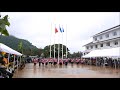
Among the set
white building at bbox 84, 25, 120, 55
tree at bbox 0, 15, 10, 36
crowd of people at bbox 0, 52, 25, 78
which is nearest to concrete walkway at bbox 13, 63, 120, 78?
crowd of people at bbox 0, 52, 25, 78

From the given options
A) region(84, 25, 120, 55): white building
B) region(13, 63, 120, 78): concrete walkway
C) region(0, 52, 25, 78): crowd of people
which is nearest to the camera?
region(0, 52, 25, 78): crowd of people

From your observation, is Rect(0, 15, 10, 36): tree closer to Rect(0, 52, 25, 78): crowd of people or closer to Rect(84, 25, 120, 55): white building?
Rect(0, 52, 25, 78): crowd of people

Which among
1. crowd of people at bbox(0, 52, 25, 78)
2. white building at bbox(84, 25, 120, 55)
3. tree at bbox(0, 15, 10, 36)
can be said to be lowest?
crowd of people at bbox(0, 52, 25, 78)

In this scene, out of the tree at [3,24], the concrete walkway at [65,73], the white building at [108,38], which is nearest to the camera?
the tree at [3,24]

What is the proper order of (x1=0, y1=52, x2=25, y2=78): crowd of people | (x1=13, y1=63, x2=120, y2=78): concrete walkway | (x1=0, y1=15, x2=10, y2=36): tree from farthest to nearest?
1. (x1=13, y1=63, x2=120, y2=78): concrete walkway
2. (x1=0, y1=52, x2=25, y2=78): crowd of people
3. (x1=0, y1=15, x2=10, y2=36): tree

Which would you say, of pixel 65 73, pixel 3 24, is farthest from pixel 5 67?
pixel 65 73

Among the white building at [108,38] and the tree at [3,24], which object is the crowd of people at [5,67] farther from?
the white building at [108,38]

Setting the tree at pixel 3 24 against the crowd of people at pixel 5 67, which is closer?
the tree at pixel 3 24

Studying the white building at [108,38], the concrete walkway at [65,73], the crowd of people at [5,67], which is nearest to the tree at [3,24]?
the crowd of people at [5,67]

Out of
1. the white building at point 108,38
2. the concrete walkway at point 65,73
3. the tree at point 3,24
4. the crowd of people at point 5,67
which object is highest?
the white building at point 108,38
